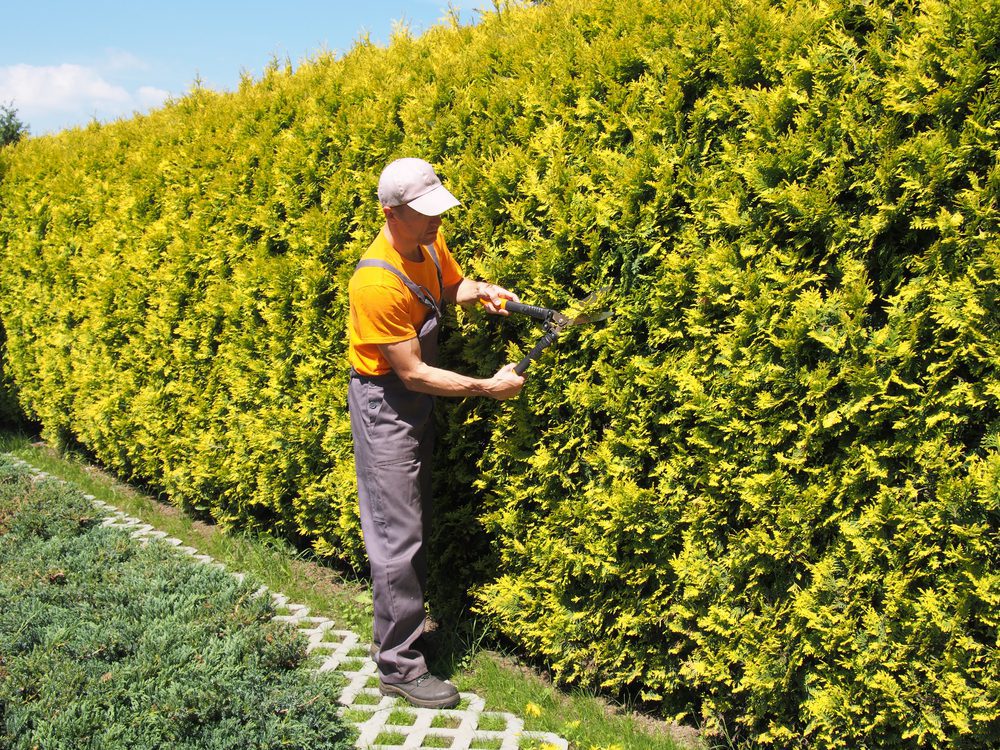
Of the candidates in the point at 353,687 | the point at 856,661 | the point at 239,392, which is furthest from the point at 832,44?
the point at 239,392

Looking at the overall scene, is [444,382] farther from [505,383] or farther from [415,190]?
[415,190]

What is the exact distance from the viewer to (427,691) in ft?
13.7

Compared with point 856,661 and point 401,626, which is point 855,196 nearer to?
point 856,661

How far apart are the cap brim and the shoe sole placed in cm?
237

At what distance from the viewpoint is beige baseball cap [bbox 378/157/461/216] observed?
3.78m

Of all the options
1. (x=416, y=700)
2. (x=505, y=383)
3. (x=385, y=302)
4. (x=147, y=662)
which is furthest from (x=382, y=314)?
(x=416, y=700)

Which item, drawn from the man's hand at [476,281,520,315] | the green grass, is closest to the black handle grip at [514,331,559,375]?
the man's hand at [476,281,520,315]

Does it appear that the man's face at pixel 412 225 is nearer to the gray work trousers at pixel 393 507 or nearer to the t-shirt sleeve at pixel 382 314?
the t-shirt sleeve at pixel 382 314

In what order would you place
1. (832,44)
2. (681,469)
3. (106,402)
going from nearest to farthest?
(832,44), (681,469), (106,402)

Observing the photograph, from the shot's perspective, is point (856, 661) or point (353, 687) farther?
point (353, 687)

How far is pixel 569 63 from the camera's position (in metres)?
4.04

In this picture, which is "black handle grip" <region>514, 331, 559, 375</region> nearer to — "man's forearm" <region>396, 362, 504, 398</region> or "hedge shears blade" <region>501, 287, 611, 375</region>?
"hedge shears blade" <region>501, 287, 611, 375</region>

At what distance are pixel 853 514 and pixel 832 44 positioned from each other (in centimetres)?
179

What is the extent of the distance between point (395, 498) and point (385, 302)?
1.00 meters
